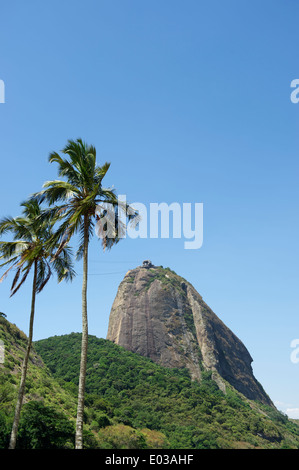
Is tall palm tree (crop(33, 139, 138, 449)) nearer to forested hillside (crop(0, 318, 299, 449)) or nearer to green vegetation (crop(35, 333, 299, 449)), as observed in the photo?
forested hillside (crop(0, 318, 299, 449))

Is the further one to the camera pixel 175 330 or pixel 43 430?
pixel 175 330

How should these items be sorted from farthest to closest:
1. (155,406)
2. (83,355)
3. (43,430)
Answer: (155,406) < (43,430) < (83,355)

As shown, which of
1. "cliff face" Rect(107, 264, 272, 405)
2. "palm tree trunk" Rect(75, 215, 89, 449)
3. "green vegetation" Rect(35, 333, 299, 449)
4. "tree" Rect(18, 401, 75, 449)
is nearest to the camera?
"palm tree trunk" Rect(75, 215, 89, 449)

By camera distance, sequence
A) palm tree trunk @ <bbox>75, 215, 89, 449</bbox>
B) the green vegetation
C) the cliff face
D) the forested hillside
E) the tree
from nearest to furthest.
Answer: palm tree trunk @ <bbox>75, 215, 89, 449</bbox> < the tree < the forested hillside < the green vegetation < the cliff face

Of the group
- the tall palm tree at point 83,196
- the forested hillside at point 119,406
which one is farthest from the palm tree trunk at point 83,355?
the forested hillside at point 119,406

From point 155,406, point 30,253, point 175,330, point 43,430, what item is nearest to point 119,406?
point 155,406

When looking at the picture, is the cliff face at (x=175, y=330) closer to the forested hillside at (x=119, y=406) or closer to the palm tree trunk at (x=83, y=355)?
the forested hillside at (x=119, y=406)

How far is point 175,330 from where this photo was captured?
496 feet

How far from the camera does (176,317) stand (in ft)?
512

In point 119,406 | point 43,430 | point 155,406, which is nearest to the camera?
point 43,430

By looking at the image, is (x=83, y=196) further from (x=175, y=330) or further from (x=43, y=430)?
(x=175, y=330)

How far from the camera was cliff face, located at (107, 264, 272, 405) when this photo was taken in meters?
144

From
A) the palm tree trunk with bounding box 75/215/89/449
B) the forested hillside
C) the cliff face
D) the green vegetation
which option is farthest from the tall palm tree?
the cliff face

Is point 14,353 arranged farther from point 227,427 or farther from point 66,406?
point 227,427
